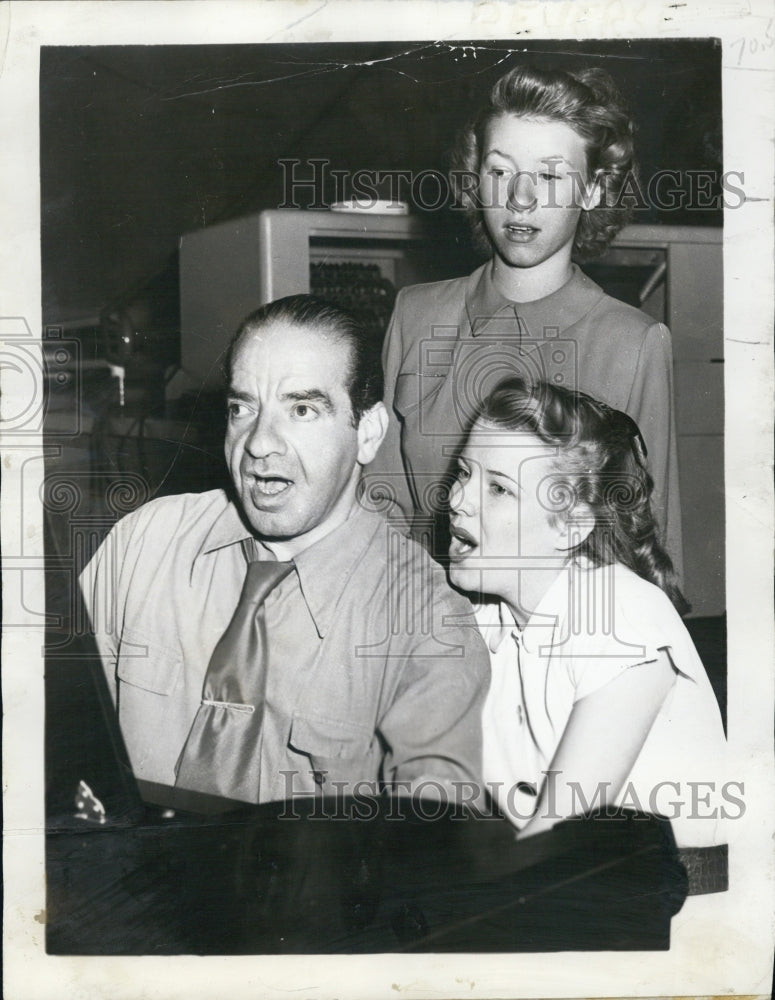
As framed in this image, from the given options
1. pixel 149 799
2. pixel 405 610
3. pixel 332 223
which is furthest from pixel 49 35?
pixel 149 799

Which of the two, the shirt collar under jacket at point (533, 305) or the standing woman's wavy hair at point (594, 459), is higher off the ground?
the shirt collar under jacket at point (533, 305)

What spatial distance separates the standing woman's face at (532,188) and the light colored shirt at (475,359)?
0.29ft

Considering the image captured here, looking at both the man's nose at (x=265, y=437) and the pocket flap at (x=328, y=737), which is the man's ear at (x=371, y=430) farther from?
the pocket flap at (x=328, y=737)

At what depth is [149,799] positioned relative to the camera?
2143 millimetres

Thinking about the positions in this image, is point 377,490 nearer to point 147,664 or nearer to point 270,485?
point 270,485

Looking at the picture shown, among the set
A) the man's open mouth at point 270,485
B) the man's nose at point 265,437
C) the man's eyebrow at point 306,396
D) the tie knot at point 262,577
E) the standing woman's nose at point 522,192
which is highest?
the standing woman's nose at point 522,192

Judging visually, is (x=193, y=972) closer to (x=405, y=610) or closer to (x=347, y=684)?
(x=347, y=684)

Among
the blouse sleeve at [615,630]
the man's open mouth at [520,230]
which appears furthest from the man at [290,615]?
the man's open mouth at [520,230]

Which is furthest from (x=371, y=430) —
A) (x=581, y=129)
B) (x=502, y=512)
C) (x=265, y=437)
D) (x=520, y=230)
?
(x=581, y=129)

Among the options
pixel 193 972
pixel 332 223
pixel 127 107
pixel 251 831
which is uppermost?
pixel 127 107

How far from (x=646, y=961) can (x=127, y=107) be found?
2329mm

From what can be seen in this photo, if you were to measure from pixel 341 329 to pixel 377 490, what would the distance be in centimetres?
37

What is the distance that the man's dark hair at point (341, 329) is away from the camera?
6.89ft

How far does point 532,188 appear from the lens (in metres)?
2.12
